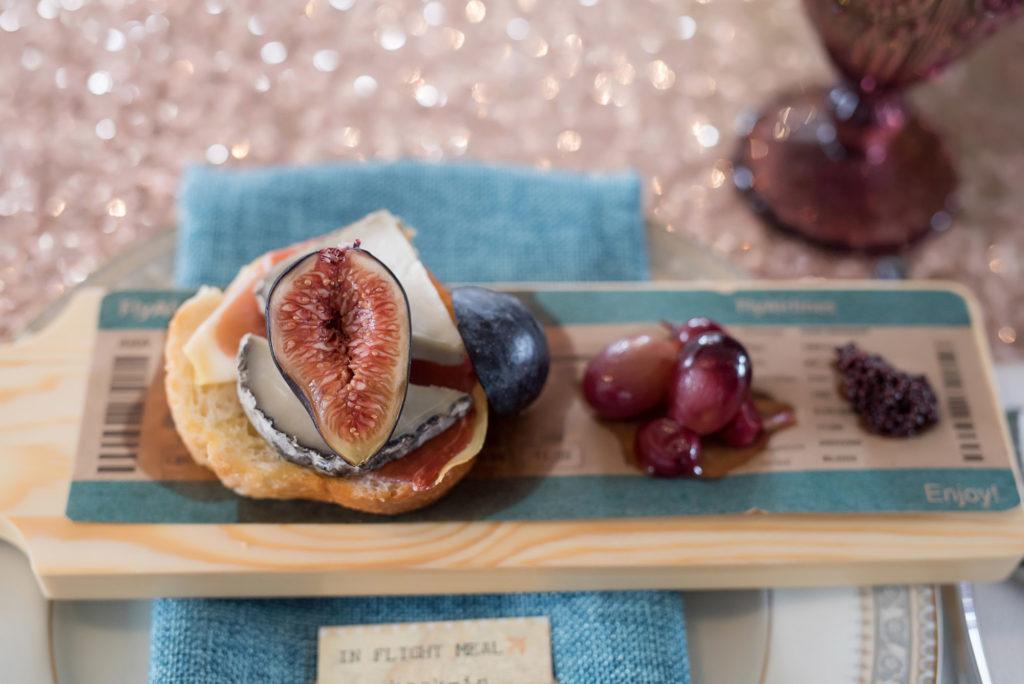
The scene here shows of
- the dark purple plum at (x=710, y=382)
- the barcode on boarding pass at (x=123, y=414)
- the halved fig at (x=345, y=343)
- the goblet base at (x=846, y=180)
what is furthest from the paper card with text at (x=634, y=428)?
the goblet base at (x=846, y=180)

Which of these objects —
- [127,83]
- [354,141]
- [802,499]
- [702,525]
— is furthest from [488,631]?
[127,83]

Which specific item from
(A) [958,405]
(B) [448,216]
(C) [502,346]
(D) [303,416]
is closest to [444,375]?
(C) [502,346]

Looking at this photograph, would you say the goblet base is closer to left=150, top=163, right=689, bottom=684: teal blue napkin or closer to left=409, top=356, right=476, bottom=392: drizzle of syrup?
left=150, top=163, right=689, bottom=684: teal blue napkin

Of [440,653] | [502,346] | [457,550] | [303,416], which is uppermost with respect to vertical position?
[502,346]

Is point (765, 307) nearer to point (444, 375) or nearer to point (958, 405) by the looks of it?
point (958, 405)

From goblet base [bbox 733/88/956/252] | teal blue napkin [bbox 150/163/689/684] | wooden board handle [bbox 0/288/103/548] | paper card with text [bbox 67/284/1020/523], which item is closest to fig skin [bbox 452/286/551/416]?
paper card with text [bbox 67/284/1020/523]

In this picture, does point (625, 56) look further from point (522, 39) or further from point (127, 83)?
point (127, 83)
